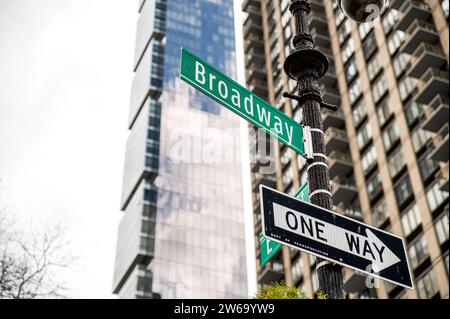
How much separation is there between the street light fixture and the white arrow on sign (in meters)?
3.22

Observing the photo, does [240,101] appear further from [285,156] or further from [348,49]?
[285,156]

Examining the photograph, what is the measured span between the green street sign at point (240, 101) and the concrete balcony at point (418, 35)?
42297 millimetres

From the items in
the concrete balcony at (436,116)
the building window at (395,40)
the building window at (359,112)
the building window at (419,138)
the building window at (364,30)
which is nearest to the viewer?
the concrete balcony at (436,116)

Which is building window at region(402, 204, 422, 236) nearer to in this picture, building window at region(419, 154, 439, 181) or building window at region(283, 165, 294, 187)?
building window at region(419, 154, 439, 181)

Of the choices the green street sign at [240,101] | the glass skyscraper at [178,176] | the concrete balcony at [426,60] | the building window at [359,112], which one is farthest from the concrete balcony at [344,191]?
the glass skyscraper at [178,176]

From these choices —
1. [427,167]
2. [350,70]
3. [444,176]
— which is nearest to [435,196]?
[444,176]

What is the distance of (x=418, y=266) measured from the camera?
42.2m

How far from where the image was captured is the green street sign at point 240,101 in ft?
26.1

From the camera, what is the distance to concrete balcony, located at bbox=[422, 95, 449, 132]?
43.5 metres

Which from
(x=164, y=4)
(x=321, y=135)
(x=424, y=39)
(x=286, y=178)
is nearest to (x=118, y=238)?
(x=164, y=4)

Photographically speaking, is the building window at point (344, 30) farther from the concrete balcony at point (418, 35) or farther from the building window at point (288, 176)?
the building window at point (288, 176)

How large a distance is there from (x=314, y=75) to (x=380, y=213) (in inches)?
1598

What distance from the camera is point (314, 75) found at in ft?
29.1

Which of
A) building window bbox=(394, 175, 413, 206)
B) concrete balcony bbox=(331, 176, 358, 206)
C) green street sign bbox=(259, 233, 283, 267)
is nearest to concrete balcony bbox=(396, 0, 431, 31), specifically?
building window bbox=(394, 175, 413, 206)
